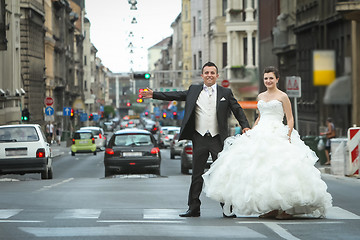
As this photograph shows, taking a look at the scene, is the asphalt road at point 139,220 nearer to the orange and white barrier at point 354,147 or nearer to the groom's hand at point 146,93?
the groom's hand at point 146,93

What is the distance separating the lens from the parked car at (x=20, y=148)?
25.3m

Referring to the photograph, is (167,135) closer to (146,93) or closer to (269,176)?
(146,93)

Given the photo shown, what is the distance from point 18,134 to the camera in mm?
25453

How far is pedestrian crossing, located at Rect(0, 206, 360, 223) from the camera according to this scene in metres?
11.2

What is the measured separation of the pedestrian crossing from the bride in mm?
244

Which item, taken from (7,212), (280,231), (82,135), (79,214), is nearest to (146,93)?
(79,214)

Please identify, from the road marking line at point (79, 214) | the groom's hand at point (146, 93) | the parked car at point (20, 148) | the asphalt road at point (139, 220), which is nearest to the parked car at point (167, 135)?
the parked car at point (20, 148)

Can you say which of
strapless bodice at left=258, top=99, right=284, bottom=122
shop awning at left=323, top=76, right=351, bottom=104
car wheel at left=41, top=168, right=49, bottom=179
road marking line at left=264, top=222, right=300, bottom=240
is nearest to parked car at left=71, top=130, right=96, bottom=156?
shop awning at left=323, top=76, right=351, bottom=104

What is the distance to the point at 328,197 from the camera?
1090 cm

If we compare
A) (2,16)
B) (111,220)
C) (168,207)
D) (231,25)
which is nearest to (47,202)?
(168,207)

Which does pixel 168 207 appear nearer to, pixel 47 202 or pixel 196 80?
pixel 47 202

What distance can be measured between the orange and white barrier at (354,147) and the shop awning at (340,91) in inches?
524

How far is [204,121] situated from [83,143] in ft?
151

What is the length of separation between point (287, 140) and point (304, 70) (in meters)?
37.0
